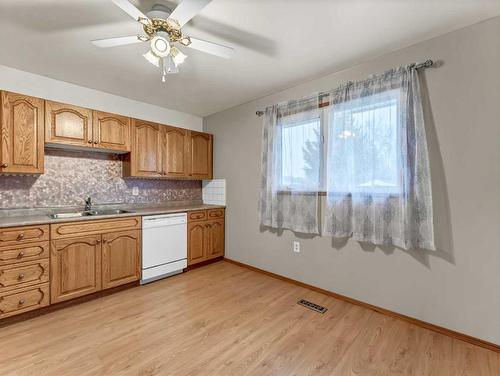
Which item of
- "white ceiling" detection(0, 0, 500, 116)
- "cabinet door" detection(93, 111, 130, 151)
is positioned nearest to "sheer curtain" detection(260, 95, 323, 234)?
"white ceiling" detection(0, 0, 500, 116)

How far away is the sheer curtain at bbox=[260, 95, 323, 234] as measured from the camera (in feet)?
8.72

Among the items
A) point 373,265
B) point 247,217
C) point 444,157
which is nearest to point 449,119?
point 444,157

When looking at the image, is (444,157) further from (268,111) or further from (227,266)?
(227,266)

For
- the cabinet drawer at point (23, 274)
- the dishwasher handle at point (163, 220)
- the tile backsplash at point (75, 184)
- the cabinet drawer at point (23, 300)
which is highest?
the tile backsplash at point (75, 184)

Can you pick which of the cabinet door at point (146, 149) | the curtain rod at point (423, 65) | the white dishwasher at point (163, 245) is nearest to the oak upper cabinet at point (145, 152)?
the cabinet door at point (146, 149)

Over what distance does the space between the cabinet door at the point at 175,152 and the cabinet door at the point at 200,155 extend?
0.09 m

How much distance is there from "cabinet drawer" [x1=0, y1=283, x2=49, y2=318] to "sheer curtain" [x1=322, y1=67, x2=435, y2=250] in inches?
107

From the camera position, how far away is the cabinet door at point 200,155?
3.67 meters

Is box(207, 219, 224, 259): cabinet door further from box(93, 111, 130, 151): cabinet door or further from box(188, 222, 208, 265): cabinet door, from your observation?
box(93, 111, 130, 151): cabinet door

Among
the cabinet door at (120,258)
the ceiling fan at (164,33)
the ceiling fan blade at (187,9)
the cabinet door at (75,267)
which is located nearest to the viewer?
the ceiling fan blade at (187,9)

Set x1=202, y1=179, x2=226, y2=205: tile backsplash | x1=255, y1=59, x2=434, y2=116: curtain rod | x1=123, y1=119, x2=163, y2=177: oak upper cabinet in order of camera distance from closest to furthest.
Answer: x1=255, y1=59, x2=434, y2=116: curtain rod < x1=123, y1=119, x2=163, y2=177: oak upper cabinet < x1=202, y1=179, x2=226, y2=205: tile backsplash

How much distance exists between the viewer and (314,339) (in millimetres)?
1859

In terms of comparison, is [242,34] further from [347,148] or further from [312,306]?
[312,306]

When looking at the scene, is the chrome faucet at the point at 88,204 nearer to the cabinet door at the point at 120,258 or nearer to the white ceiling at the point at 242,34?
the cabinet door at the point at 120,258
